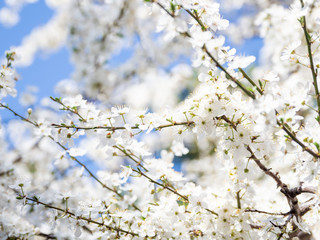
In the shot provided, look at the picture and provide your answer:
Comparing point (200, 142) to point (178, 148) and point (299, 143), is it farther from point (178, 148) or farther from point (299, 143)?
point (299, 143)

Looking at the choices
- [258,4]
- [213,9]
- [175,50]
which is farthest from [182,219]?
[175,50]

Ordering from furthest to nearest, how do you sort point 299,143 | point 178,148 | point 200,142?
point 200,142, point 178,148, point 299,143

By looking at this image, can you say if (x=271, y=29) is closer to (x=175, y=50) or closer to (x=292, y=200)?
(x=292, y=200)

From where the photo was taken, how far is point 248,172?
126cm

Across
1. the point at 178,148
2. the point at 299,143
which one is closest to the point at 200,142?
the point at 178,148

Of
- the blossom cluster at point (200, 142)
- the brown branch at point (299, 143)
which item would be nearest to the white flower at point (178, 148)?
the blossom cluster at point (200, 142)

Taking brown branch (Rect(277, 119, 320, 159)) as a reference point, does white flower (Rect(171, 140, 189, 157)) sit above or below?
above

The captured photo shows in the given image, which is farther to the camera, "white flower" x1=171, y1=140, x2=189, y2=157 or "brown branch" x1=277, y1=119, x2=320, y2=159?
"white flower" x1=171, y1=140, x2=189, y2=157

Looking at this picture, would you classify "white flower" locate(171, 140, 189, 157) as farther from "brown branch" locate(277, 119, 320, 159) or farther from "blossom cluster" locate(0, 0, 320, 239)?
"brown branch" locate(277, 119, 320, 159)

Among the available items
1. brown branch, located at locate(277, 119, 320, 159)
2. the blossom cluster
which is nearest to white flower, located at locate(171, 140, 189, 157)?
the blossom cluster

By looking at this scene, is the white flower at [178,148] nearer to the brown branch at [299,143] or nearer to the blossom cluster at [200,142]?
the blossom cluster at [200,142]

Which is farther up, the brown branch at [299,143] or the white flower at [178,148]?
the white flower at [178,148]

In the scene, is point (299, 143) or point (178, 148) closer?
point (299, 143)

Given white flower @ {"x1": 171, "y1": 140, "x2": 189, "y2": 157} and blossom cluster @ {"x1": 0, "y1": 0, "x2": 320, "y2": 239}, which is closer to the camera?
blossom cluster @ {"x1": 0, "y1": 0, "x2": 320, "y2": 239}
